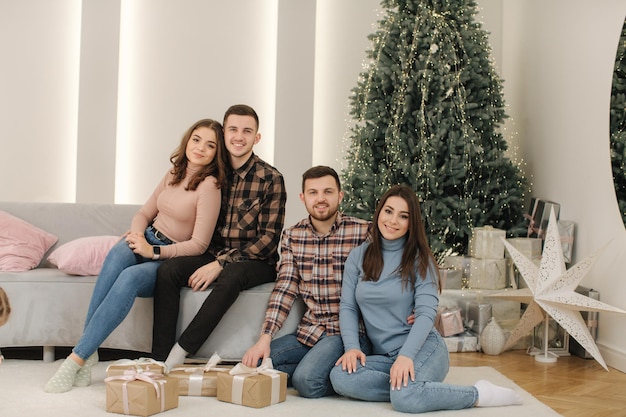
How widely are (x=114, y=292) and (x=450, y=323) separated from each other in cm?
188

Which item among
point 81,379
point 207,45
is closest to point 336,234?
point 81,379

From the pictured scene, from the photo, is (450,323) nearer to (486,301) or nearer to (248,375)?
(486,301)

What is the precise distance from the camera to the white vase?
3.87 metres

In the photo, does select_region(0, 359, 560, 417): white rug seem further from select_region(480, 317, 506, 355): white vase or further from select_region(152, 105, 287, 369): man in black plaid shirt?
select_region(480, 317, 506, 355): white vase

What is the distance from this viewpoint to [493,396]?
270cm

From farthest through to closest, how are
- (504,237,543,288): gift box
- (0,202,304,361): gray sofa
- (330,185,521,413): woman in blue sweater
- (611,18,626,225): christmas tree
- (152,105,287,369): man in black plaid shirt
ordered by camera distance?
(504,237,543,288): gift box, (611,18,626,225): christmas tree, (0,202,304,361): gray sofa, (152,105,287,369): man in black plaid shirt, (330,185,521,413): woman in blue sweater

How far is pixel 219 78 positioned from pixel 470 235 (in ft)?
6.85

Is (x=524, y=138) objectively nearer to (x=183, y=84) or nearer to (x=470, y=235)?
(x=470, y=235)

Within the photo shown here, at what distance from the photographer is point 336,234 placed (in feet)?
9.86

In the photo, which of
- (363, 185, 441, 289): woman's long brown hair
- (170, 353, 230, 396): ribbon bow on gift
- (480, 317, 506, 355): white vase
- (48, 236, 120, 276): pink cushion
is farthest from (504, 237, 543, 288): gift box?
(48, 236, 120, 276): pink cushion

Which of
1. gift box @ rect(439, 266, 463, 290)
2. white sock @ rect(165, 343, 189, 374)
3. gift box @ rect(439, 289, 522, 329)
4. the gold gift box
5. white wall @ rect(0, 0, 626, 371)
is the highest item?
white wall @ rect(0, 0, 626, 371)

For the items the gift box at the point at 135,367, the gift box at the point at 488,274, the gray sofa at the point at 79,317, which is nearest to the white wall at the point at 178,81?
the gift box at the point at 488,274

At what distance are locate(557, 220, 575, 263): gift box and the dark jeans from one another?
181cm

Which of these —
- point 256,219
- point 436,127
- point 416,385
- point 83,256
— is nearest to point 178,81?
point 436,127
